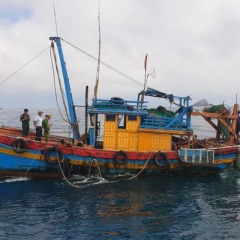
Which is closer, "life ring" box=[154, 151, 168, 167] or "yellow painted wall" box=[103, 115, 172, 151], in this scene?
"life ring" box=[154, 151, 168, 167]

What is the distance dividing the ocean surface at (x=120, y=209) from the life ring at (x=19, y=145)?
1.62 metres

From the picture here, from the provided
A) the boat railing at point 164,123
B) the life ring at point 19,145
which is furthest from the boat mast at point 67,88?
the boat railing at point 164,123

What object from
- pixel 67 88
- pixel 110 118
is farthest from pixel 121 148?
pixel 67 88

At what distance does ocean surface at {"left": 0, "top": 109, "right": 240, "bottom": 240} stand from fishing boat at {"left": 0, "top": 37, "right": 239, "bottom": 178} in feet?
2.23

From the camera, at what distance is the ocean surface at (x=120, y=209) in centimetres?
1065

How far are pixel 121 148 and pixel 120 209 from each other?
524 cm

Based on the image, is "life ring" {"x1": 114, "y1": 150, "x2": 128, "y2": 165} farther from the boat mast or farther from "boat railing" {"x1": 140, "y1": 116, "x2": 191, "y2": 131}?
the boat mast

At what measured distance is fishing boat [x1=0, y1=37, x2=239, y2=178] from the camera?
16.5 metres

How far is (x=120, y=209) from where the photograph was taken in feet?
41.5

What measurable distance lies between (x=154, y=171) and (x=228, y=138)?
5.47 metres

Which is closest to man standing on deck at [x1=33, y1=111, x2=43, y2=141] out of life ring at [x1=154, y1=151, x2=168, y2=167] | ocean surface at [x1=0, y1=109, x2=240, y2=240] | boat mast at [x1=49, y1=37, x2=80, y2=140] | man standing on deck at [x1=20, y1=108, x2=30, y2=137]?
man standing on deck at [x1=20, y1=108, x2=30, y2=137]

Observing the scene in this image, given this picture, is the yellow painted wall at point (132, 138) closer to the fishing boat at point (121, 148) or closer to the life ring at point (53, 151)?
the fishing boat at point (121, 148)

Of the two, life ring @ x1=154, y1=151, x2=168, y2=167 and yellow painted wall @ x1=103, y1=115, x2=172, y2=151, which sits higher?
yellow painted wall @ x1=103, y1=115, x2=172, y2=151

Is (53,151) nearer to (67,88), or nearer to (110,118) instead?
(110,118)
